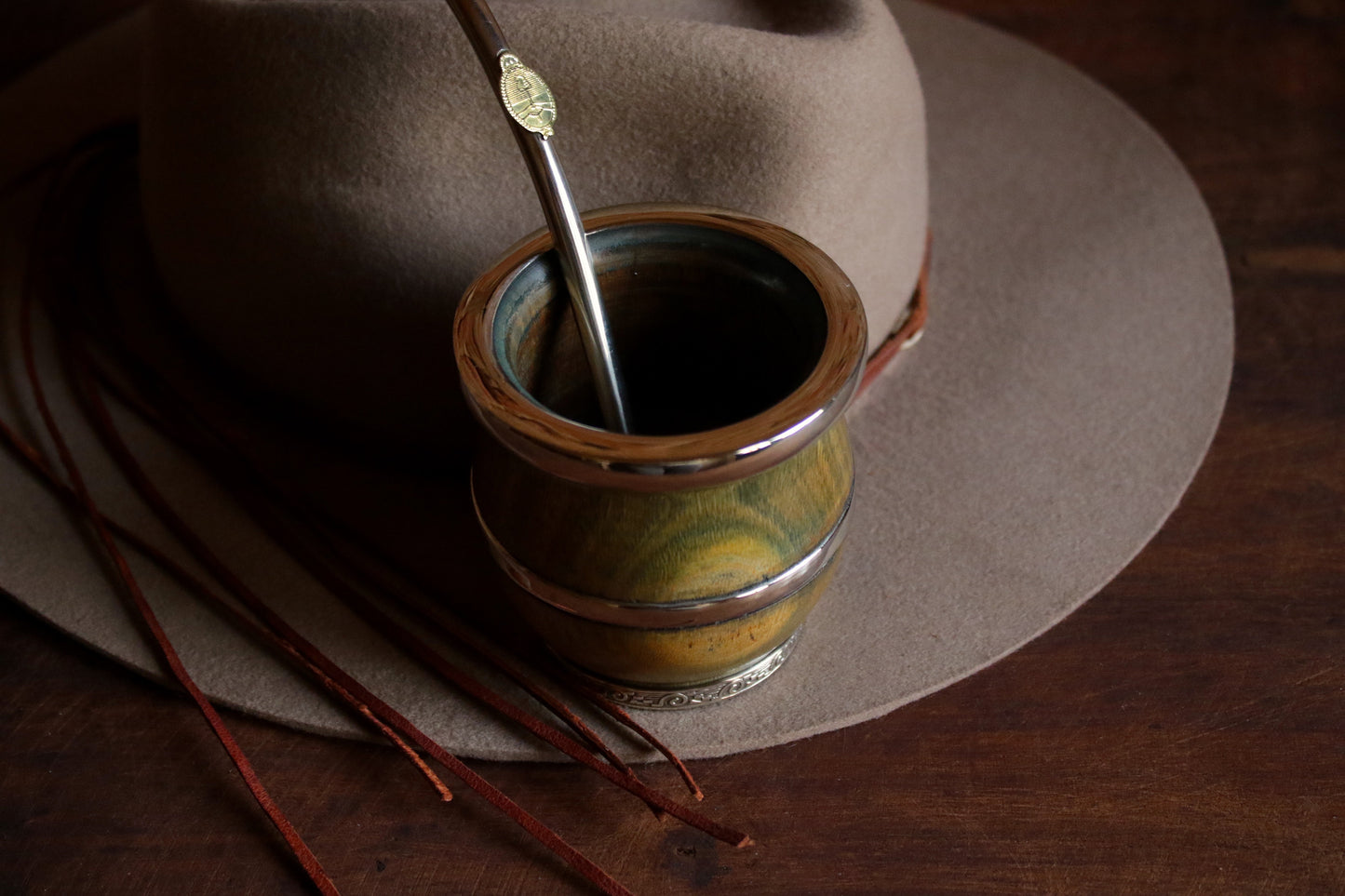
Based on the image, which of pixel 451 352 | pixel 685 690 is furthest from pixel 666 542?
pixel 451 352

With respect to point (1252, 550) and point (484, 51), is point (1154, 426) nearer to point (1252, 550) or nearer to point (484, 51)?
point (1252, 550)

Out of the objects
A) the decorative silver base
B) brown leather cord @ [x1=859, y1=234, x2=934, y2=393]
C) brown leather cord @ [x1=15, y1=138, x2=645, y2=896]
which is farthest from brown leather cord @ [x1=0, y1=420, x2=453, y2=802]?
brown leather cord @ [x1=859, y1=234, x2=934, y2=393]

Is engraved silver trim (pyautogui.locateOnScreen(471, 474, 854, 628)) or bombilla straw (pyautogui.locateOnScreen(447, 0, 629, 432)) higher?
bombilla straw (pyautogui.locateOnScreen(447, 0, 629, 432))

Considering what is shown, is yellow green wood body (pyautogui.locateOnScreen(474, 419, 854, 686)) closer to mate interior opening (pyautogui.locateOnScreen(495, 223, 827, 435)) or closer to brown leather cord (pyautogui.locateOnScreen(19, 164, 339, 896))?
mate interior opening (pyautogui.locateOnScreen(495, 223, 827, 435))

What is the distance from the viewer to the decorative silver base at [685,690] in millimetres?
738

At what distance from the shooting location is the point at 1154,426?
2.96 ft

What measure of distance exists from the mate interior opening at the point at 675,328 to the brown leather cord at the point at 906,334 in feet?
0.60

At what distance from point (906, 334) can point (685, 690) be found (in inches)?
14.0

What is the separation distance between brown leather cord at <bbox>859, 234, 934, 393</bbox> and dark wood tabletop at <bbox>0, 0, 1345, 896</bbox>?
225mm

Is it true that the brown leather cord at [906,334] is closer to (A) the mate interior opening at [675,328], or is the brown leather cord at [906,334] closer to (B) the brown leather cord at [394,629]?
(A) the mate interior opening at [675,328]

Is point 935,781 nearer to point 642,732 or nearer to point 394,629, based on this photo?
point 642,732

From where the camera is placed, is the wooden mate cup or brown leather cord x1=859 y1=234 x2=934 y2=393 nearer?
the wooden mate cup

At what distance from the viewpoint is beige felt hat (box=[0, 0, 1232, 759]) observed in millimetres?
783

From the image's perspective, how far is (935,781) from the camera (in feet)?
2.31
